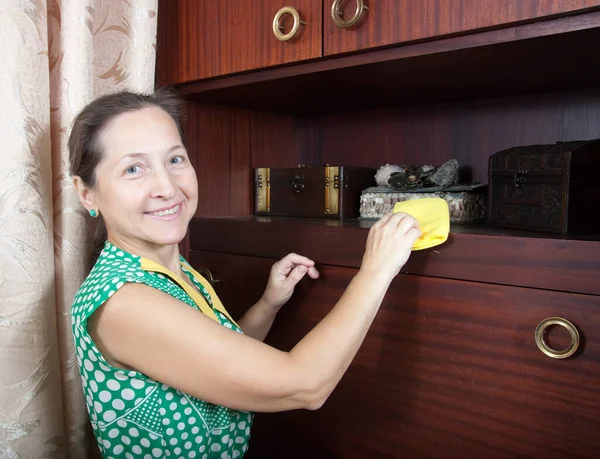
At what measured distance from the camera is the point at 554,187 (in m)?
0.91

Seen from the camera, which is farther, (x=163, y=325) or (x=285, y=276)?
(x=285, y=276)

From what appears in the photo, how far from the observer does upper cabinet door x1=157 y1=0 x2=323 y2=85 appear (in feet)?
3.44

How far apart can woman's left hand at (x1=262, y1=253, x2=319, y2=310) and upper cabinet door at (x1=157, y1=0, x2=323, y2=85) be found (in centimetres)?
40

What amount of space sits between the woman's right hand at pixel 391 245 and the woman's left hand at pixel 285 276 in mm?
203

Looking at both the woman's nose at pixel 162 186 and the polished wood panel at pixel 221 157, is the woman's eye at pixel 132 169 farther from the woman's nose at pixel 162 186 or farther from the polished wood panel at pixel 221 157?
the polished wood panel at pixel 221 157

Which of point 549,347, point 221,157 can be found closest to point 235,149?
point 221,157

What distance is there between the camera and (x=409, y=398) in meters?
0.98

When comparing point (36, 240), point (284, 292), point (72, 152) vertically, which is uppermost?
point (72, 152)

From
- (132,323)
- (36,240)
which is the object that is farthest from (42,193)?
(132,323)

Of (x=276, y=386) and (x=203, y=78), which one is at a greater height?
(x=203, y=78)

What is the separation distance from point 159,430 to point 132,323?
0.20 m

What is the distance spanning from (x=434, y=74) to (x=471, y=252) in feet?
1.31

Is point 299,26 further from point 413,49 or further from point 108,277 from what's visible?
point 108,277

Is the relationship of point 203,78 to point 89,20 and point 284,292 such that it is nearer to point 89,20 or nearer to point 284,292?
point 89,20
